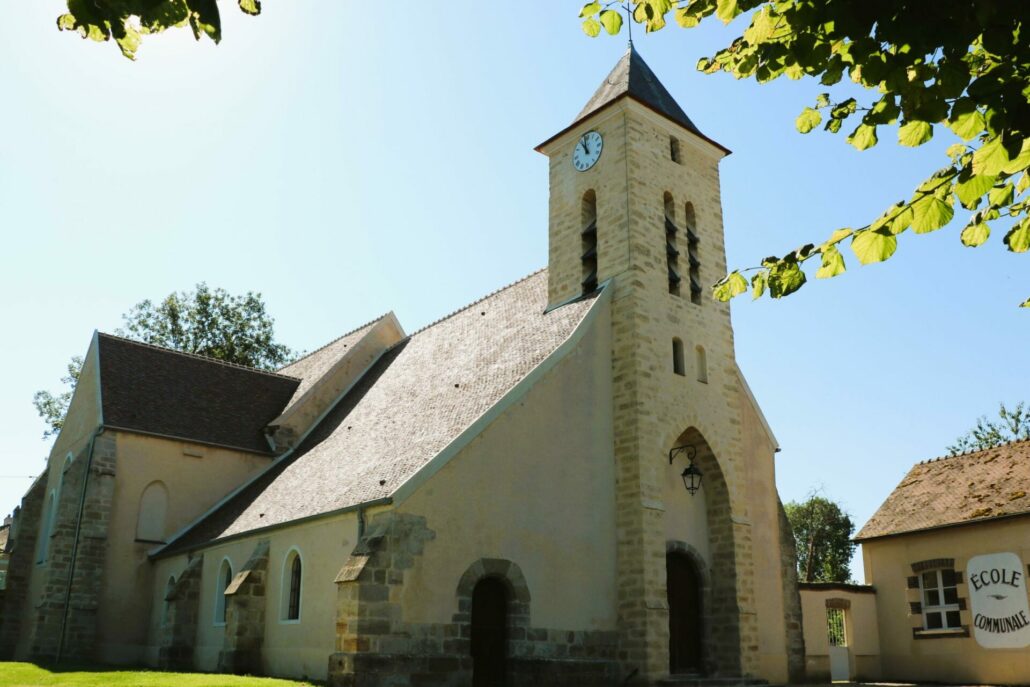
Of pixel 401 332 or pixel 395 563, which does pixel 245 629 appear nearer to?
pixel 395 563

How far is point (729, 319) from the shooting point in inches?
829

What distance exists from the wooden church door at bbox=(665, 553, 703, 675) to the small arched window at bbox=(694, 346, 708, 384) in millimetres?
3925

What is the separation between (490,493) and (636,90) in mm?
10796

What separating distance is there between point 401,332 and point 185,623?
1158 centimetres

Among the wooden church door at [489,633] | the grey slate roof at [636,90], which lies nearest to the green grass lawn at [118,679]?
the wooden church door at [489,633]

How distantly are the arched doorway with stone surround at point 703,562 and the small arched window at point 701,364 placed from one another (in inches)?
52.1

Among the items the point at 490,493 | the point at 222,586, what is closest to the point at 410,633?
the point at 490,493

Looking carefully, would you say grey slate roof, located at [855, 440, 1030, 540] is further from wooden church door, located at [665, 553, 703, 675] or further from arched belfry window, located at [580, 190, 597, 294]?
arched belfry window, located at [580, 190, 597, 294]

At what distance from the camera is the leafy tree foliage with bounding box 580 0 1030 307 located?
4773 millimetres

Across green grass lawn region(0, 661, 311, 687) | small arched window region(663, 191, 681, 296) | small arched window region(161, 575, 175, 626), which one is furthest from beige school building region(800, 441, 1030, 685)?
small arched window region(161, 575, 175, 626)

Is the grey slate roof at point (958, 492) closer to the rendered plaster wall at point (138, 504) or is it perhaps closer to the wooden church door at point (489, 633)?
the wooden church door at point (489, 633)

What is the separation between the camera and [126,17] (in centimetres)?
434

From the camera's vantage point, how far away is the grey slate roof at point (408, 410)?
55.1 ft

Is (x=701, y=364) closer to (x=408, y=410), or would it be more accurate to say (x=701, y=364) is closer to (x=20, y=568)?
(x=408, y=410)
